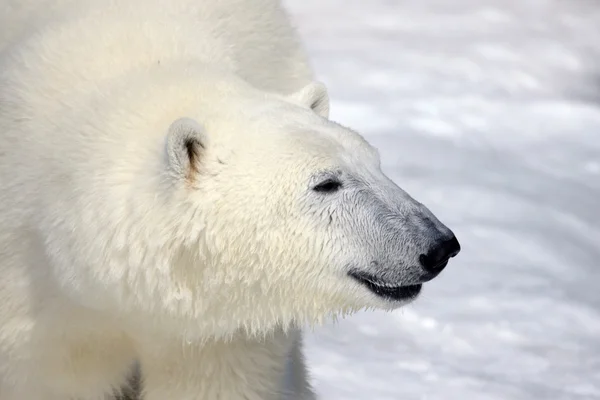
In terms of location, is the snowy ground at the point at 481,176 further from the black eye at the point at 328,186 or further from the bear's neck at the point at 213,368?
the black eye at the point at 328,186

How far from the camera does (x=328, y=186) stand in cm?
268

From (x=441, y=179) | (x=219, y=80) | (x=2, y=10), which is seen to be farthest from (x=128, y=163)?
(x=441, y=179)

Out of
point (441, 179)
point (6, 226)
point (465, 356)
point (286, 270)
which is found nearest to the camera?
point (286, 270)

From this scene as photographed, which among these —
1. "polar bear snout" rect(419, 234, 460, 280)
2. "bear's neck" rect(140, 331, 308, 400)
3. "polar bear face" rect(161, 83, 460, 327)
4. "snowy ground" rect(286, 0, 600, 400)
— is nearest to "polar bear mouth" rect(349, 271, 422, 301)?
"polar bear face" rect(161, 83, 460, 327)

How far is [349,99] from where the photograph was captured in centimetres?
598

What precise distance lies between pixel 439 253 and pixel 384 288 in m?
0.19

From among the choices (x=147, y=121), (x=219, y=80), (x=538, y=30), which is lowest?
(x=147, y=121)

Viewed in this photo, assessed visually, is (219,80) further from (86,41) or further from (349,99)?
(349,99)

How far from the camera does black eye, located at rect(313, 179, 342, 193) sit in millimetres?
2670

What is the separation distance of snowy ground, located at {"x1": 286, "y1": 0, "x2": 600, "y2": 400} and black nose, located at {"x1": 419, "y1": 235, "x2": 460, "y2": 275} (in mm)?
1437

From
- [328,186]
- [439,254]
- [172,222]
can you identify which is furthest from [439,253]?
[172,222]

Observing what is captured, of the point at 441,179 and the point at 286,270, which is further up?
the point at 441,179

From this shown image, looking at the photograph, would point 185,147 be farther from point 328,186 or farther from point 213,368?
point 213,368

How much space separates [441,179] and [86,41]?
101 inches
